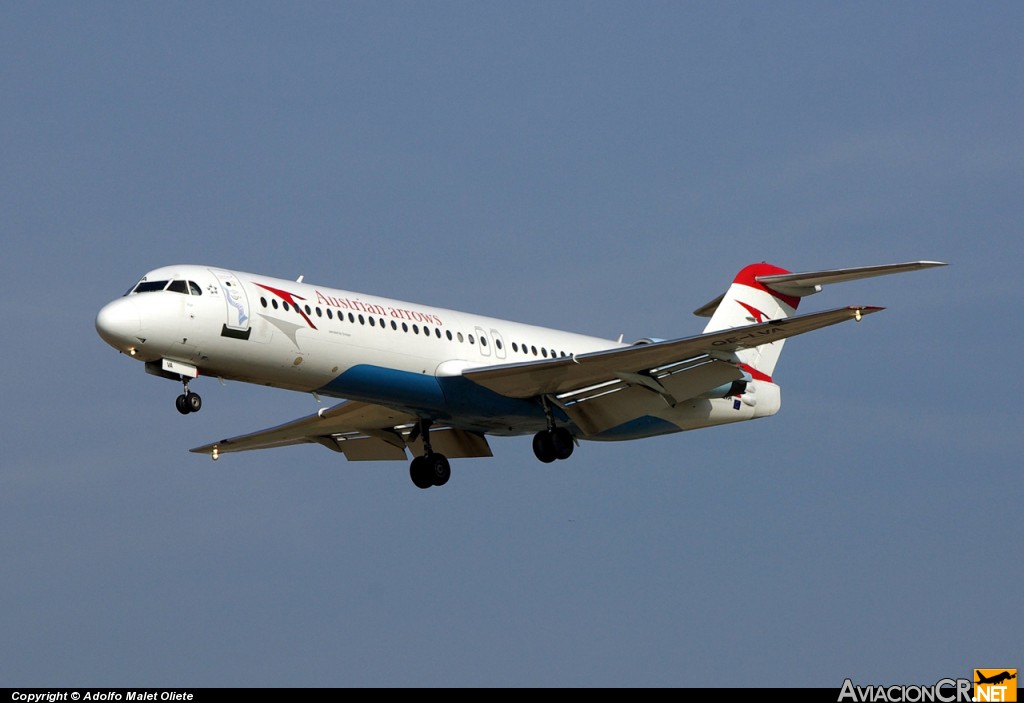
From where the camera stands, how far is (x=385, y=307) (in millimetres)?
34031

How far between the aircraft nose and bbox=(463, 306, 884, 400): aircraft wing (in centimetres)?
669

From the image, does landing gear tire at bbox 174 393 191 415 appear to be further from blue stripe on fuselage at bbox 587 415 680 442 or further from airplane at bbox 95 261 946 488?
blue stripe on fuselage at bbox 587 415 680 442

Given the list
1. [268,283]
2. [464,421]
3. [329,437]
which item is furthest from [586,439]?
[268,283]

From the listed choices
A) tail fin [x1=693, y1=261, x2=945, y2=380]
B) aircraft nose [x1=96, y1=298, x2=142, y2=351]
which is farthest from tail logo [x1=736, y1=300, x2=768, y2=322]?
aircraft nose [x1=96, y1=298, x2=142, y2=351]

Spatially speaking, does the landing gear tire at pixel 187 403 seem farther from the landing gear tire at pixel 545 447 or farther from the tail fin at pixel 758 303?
the tail fin at pixel 758 303

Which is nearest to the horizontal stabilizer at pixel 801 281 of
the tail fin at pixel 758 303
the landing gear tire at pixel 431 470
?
the tail fin at pixel 758 303

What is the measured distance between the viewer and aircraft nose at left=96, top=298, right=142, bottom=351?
102 ft

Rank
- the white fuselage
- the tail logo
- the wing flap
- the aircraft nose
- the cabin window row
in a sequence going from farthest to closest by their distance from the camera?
the tail logo, the wing flap, the cabin window row, the white fuselage, the aircraft nose

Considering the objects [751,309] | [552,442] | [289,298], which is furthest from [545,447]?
[751,309]

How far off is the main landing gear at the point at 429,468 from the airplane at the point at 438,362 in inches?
1.2

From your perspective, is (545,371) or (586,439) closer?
(545,371)

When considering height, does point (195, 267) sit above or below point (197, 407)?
above

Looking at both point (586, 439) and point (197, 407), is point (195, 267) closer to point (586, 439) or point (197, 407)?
point (197, 407)

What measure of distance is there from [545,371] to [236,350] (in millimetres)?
6211
